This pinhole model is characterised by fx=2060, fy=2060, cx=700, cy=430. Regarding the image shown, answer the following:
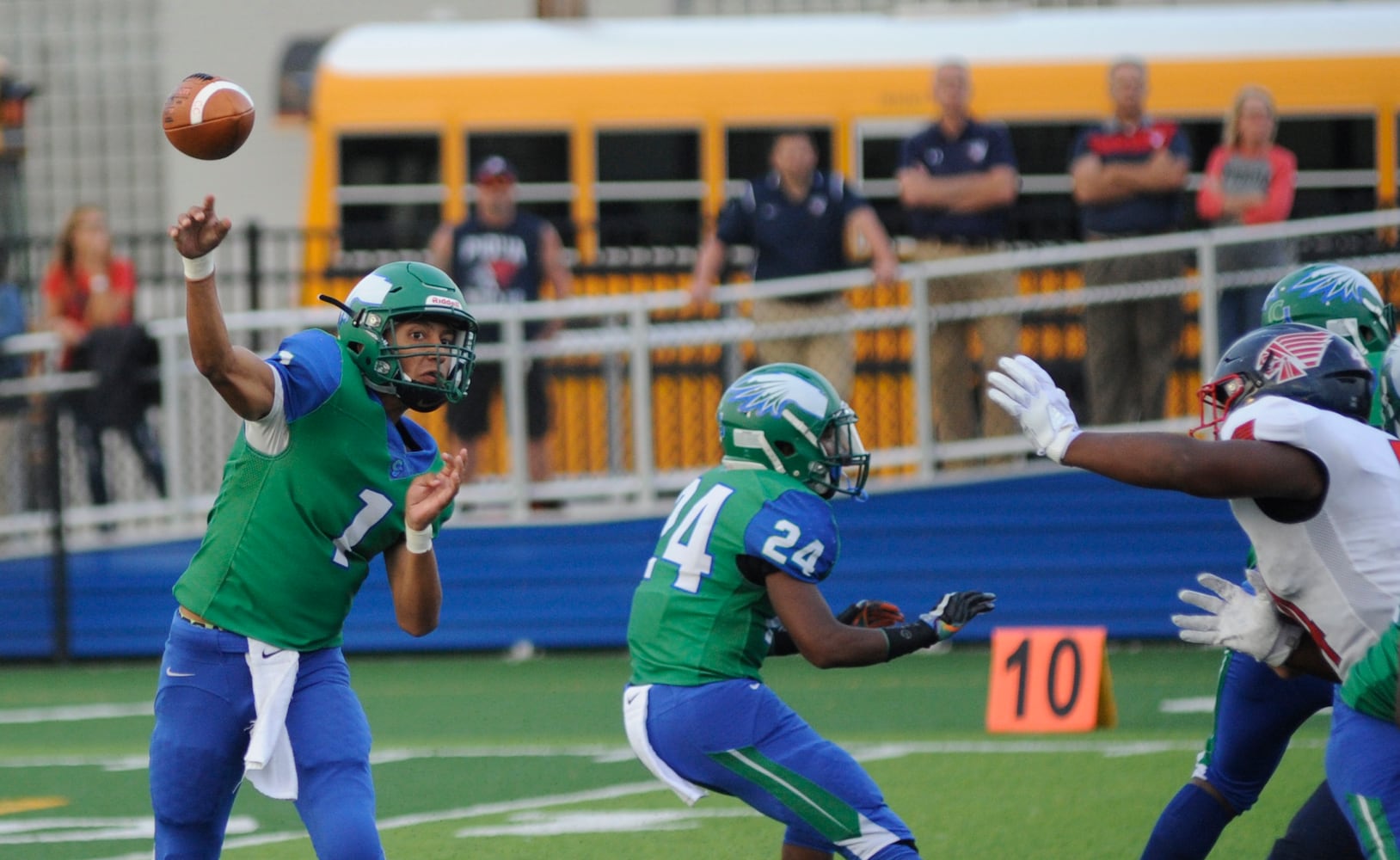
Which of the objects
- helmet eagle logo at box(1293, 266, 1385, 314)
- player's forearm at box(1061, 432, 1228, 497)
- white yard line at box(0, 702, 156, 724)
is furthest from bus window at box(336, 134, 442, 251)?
player's forearm at box(1061, 432, 1228, 497)

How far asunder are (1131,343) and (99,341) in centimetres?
605

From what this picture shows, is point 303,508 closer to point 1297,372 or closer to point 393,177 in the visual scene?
point 1297,372

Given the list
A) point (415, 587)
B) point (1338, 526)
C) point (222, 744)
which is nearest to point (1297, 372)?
point (1338, 526)

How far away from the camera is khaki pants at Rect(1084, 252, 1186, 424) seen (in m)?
11.6

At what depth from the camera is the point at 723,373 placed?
11.9m

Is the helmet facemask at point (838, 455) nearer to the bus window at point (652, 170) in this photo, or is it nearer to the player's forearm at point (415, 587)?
the player's forearm at point (415, 587)

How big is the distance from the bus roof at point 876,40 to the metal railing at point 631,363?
3080 mm

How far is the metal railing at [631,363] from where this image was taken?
11.5 meters

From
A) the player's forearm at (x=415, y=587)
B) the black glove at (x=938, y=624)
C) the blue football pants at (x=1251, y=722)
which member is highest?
the player's forearm at (x=415, y=587)

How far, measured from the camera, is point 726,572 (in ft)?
16.3

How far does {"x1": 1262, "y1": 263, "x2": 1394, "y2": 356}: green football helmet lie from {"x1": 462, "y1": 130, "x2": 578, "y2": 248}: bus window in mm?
9527

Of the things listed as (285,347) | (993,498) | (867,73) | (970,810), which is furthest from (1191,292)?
(285,347)

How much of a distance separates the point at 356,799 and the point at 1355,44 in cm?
1167

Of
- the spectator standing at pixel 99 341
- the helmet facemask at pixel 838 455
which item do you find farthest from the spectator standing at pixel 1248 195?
the helmet facemask at pixel 838 455
